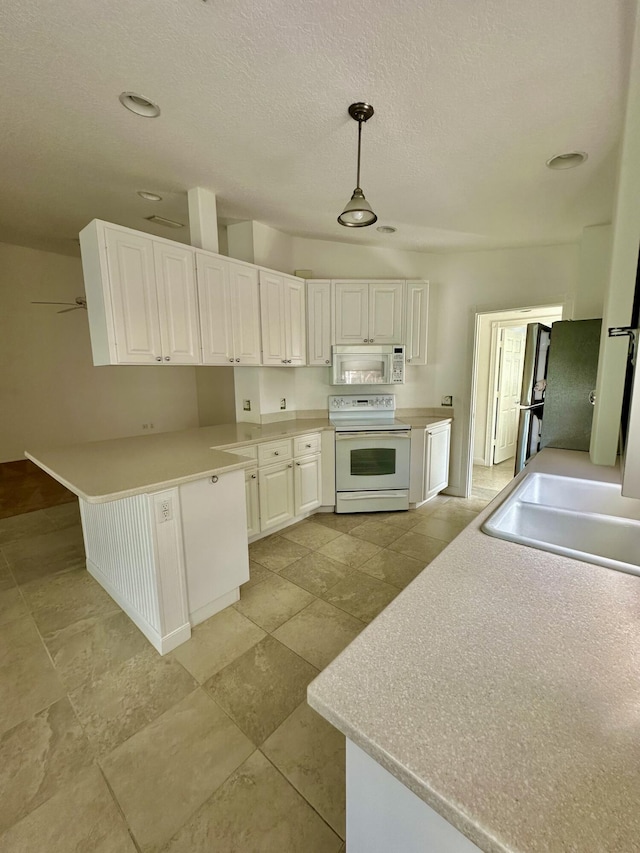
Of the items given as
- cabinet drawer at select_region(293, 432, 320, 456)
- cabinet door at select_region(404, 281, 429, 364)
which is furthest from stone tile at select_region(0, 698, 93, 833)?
cabinet door at select_region(404, 281, 429, 364)

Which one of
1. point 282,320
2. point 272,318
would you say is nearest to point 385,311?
point 282,320

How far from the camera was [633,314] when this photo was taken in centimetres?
78

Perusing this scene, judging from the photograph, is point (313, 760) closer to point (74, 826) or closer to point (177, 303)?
point (74, 826)

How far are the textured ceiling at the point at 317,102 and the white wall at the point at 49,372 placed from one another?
228 cm

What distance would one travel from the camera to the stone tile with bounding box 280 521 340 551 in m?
2.98

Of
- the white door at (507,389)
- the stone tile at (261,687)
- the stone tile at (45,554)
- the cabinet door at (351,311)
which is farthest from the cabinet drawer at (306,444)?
the white door at (507,389)

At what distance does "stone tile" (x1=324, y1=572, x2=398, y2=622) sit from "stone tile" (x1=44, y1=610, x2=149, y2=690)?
1.12 metres

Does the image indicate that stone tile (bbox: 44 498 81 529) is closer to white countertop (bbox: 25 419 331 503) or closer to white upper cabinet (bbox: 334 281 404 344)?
white countertop (bbox: 25 419 331 503)

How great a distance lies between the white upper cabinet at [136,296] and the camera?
2100 mm

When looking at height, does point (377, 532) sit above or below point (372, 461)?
below

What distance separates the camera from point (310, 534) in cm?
313

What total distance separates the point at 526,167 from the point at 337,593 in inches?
116

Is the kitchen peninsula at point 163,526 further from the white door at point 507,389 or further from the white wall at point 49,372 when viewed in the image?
the white door at point 507,389

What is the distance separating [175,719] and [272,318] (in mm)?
2772
